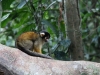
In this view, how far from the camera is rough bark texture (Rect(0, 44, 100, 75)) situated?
7.22 ft

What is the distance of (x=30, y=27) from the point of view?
353 centimetres

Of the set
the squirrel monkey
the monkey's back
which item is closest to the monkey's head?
the squirrel monkey

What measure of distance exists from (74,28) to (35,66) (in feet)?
3.25

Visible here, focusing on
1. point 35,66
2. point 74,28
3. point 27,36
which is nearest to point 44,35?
point 27,36

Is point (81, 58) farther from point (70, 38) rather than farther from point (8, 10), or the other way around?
point (8, 10)

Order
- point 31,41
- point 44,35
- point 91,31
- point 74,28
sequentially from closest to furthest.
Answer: point 74,28 → point 44,35 → point 31,41 → point 91,31

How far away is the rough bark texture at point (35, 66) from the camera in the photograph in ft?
7.22

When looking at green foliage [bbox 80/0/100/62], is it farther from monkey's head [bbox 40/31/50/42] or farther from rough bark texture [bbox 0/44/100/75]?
rough bark texture [bbox 0/44/100/75]

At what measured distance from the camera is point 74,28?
3084mm

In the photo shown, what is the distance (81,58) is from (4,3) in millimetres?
1077

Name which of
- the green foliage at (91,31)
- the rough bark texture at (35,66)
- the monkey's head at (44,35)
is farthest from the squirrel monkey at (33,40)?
the green foliage at (91,31)

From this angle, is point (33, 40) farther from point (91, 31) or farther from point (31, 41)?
point (91, 31)

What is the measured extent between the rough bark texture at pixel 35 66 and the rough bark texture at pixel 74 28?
2.62 ft

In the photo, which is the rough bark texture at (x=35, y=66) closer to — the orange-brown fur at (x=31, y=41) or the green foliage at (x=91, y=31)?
the orange-brown fur at (x=31, y=41)
